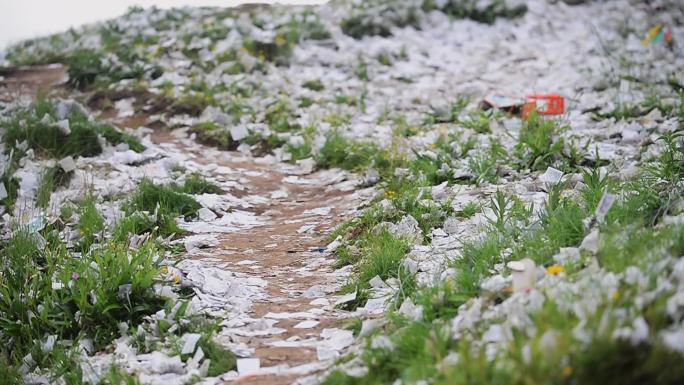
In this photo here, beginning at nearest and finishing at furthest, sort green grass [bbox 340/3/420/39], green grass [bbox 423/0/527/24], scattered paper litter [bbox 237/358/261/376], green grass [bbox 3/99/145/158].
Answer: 1. scattered paper litter [bbox 237/358/261/376]
2. green grass [bbox 3/99/145/158]
3. green grass [bbox 340/3/420/39]
4. green grass [bbox 423/0/527/24]

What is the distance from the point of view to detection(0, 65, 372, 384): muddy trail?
10.7 ft

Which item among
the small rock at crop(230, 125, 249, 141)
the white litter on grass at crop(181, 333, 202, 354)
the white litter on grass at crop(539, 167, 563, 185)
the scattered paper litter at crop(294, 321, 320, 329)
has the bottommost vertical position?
the small rock at crop(230, 125, 249, 141)

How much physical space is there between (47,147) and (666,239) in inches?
223

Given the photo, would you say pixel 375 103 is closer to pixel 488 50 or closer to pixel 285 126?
pixel 285 126

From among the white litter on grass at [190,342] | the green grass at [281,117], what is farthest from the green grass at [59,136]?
the white litter on grass at [190,342]

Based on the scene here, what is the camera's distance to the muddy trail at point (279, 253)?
3275 millimetres

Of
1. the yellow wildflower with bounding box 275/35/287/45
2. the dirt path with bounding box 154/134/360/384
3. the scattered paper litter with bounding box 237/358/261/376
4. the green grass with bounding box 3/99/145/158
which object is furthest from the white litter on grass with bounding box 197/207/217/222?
the yellow wildflower with bounding box 275/35/287/45

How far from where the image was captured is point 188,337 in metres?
3.29

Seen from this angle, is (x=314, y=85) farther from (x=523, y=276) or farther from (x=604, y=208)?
(x=523, y=276)

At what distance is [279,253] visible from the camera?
15.9 ft

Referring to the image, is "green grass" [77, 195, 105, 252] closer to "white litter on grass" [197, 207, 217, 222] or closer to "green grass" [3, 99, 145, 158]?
"white litter on grass" [197, 207, 217, 222]

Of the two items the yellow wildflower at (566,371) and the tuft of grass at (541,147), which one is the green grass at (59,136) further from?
the yellow wildflower at (566,371)

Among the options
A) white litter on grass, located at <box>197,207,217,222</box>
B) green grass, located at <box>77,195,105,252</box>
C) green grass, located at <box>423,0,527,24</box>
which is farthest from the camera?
green grass, located at <box>423,0,527,24</box>

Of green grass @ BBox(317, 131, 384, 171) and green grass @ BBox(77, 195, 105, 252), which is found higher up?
green grass @ BBox(77, 195, 105, 252)
